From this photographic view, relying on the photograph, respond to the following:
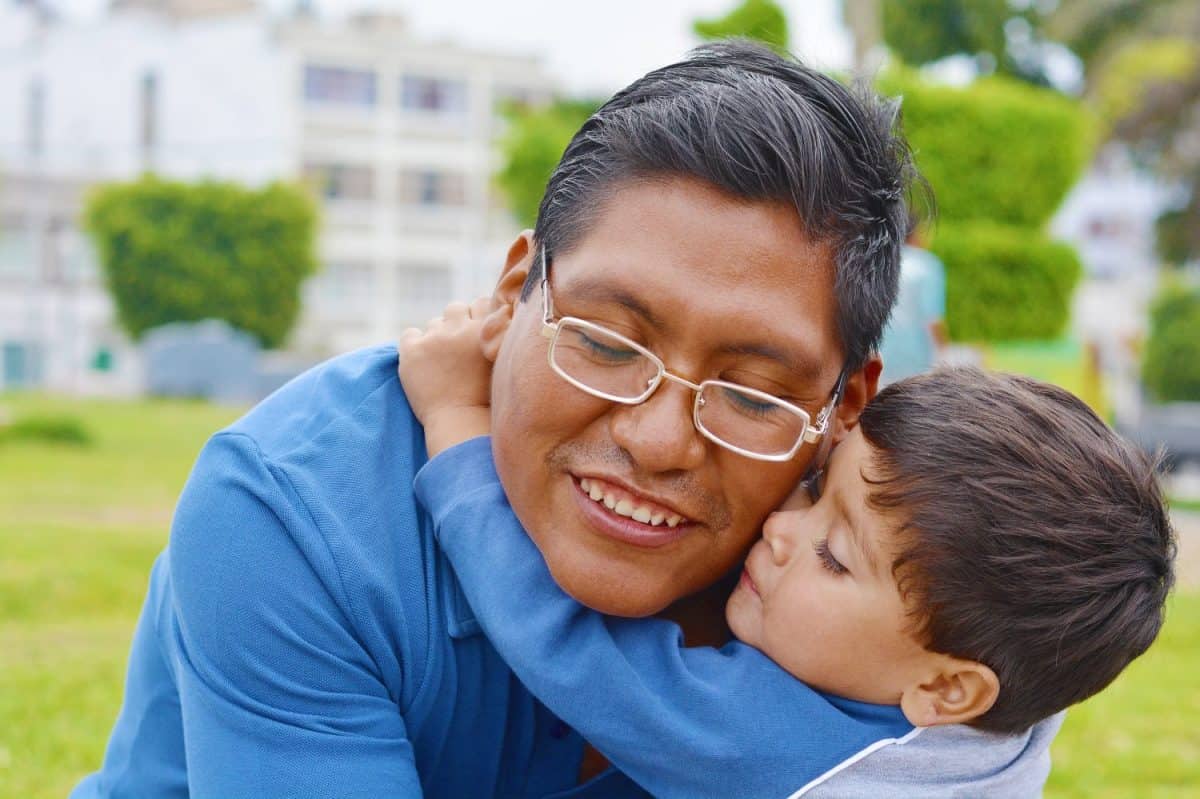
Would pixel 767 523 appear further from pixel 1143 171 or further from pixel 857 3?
Result: pixel 1143 171

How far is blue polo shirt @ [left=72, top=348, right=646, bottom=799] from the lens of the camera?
198cm

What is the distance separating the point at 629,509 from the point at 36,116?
4942 centimetres

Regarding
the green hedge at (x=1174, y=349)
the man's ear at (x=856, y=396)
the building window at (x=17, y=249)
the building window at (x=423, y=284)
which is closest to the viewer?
the man's ear at (x=856, y=396)

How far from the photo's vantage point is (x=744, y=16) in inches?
435

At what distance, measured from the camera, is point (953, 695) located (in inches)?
84.5

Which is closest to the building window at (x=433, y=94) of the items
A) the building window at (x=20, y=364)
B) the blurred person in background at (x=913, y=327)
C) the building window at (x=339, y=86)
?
the building window at (x=339, y=86)

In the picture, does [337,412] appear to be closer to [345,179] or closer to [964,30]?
[964,30]

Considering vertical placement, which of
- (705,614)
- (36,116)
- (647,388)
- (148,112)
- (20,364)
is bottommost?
A: (20,364)

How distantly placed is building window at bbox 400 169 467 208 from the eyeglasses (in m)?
44.7

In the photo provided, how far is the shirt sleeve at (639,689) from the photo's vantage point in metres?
2.04

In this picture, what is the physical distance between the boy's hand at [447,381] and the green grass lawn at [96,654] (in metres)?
2.54

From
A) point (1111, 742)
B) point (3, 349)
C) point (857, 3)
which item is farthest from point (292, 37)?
point (1111, 742)

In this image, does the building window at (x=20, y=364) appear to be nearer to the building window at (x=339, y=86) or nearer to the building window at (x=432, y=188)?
the building window at (x=339, y=86)

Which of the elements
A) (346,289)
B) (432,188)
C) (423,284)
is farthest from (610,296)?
(432,188)
